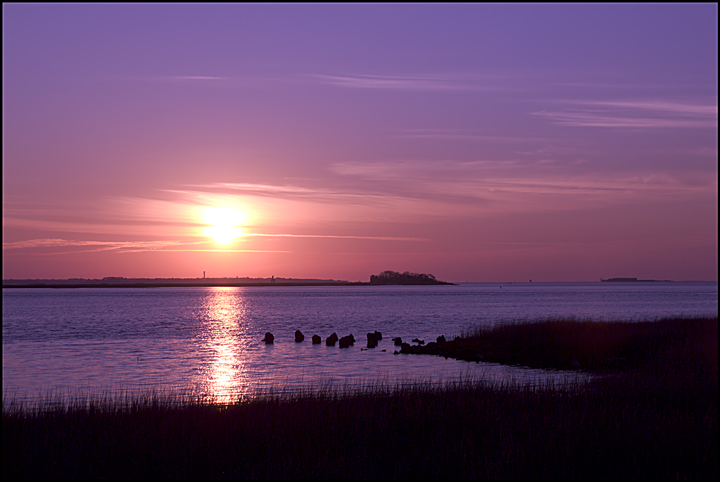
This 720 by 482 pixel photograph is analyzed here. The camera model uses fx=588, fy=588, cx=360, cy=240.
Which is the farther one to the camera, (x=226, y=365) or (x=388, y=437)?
(x=226, y=365)

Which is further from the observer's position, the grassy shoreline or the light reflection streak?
the light reflection streak

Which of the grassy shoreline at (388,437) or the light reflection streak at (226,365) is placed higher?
the grassy shoreline at (388,437)

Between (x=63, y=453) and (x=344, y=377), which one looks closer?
(x=63, y=453)

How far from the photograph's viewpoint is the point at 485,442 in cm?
1138

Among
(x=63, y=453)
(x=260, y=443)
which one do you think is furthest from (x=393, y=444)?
(x=63, y=453)

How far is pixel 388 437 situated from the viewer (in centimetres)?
1208

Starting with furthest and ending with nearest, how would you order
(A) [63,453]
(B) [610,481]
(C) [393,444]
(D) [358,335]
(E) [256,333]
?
1. (E) [256,333]
2. (D) [358,335]
3. (C) [393,444]
4. (A) [63,453]
5. (B) [610,481]

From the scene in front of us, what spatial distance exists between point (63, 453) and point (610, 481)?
9652 millimetres

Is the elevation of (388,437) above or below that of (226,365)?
above

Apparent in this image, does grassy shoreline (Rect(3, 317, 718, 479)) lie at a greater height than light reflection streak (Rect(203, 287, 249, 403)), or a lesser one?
greater

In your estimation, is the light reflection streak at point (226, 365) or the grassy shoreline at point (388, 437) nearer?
the grassy shoreline at point (388, 437)

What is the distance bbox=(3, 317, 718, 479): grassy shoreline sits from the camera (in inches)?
396

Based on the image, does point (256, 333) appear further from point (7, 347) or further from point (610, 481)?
point (610, 481)

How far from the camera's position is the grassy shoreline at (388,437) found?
10.1 m
